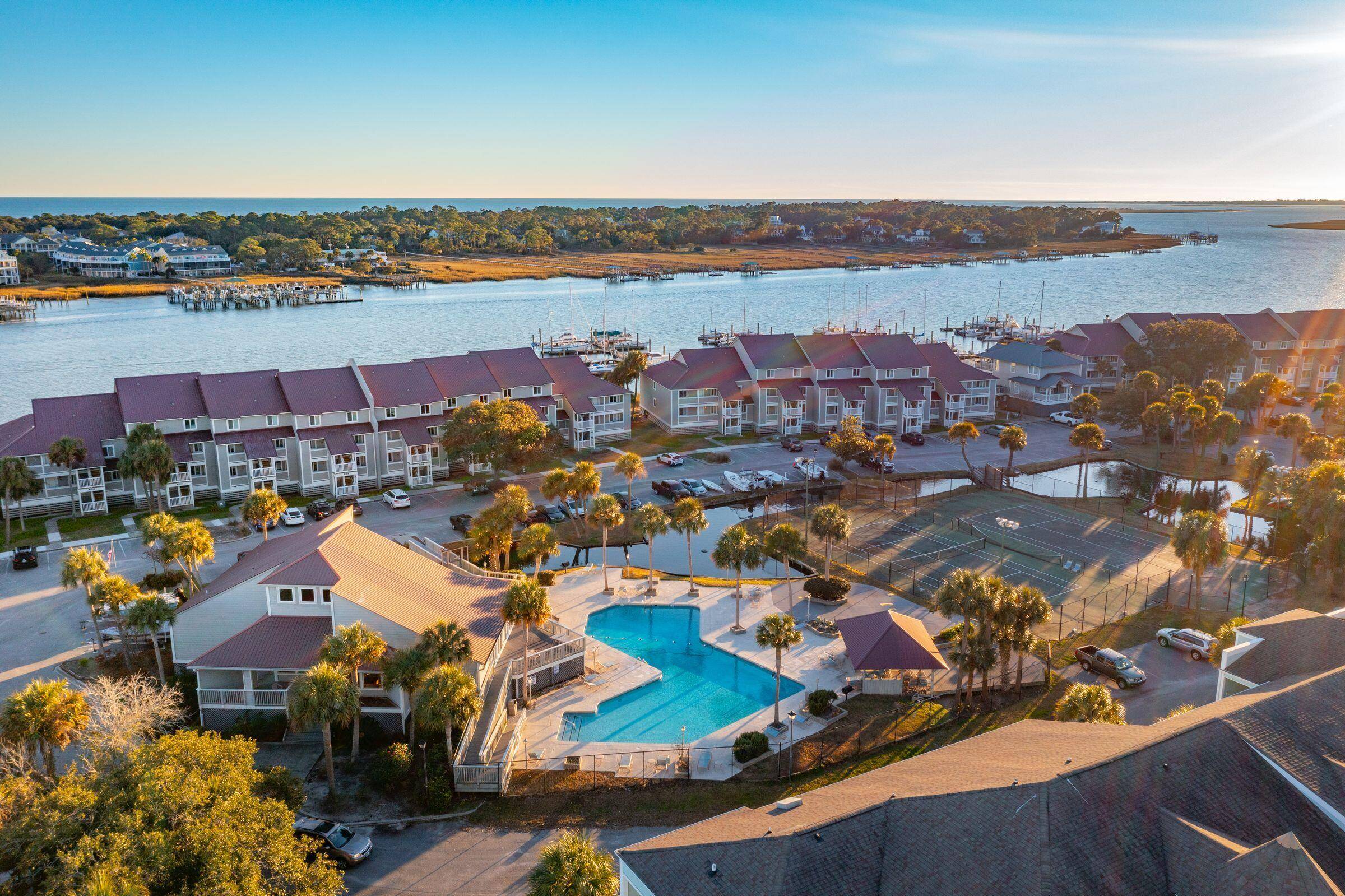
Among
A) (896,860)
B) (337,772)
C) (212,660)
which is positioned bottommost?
(337,772)

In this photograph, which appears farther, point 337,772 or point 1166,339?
point 1166,339

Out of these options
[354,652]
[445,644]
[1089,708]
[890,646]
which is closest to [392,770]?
[354,652]

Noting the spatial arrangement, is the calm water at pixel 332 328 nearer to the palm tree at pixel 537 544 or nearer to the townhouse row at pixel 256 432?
the townhouse row at pixel 256 432

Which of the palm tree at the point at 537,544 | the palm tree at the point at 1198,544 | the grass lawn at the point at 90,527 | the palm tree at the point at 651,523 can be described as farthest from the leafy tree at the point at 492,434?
the palm tree at the point at 1198,544

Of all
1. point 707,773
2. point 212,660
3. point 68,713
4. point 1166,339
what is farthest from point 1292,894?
point 1166,339

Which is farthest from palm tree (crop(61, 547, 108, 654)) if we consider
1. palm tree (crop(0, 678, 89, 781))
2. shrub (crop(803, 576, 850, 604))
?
shrub (crop(803, 576, 850, 604))

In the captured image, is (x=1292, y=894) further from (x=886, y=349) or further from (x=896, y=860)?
(x=886, y=349)

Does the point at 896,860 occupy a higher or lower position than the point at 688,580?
higher

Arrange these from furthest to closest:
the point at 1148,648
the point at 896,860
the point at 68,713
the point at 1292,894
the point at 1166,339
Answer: the point at 1166,339 → the point at 1148,648 → the point at 68,713 → the point at 896,860 → the point at 1292,894
